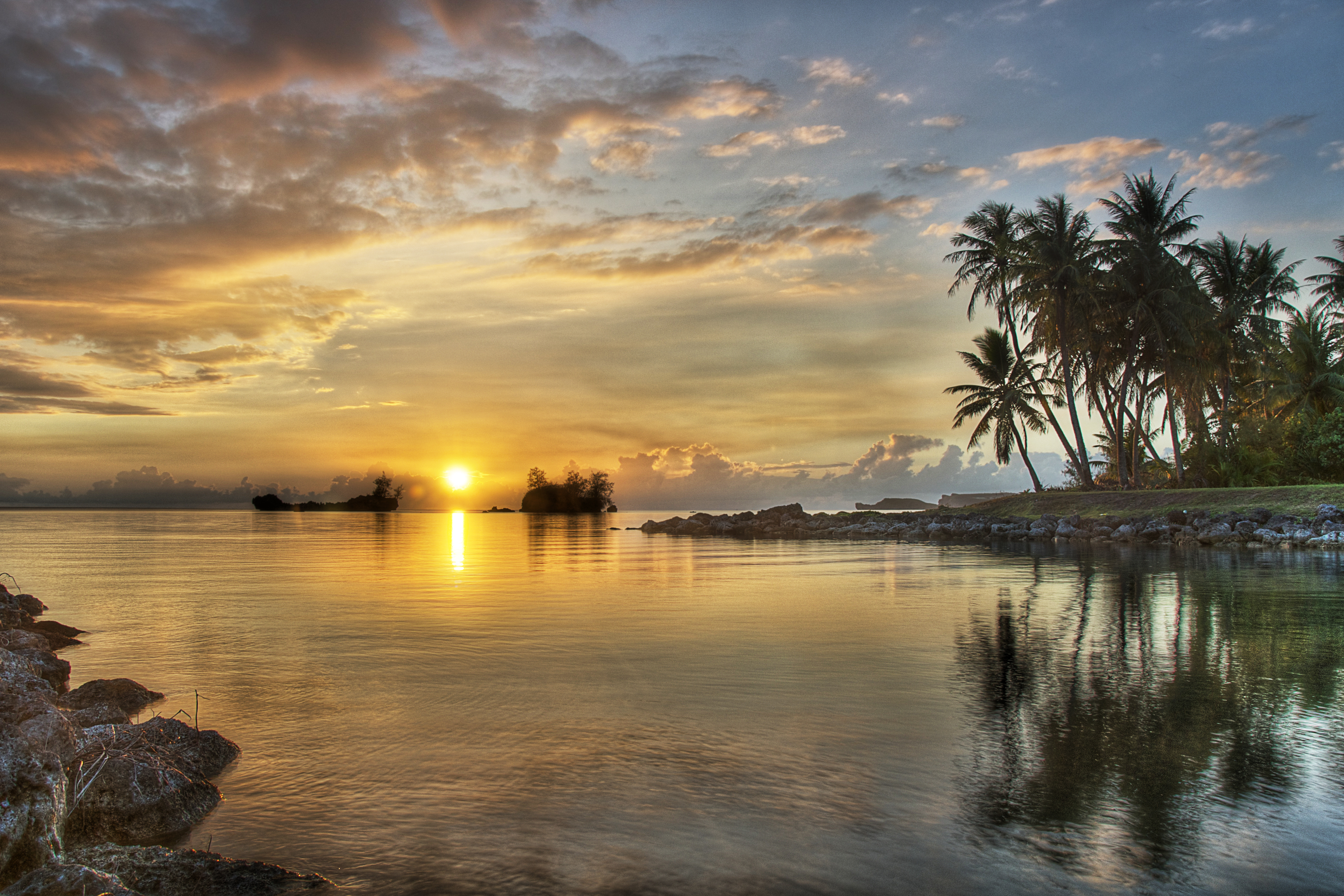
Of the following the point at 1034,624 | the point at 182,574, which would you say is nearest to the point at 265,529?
the point at 182,574

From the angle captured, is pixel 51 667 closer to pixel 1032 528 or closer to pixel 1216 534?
pixel 1216 534

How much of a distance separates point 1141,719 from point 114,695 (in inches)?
340

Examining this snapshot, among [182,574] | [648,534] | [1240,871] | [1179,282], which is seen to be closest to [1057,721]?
[1240,871]

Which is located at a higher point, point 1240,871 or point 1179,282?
point 1179,282

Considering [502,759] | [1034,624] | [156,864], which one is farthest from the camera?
[1034,624]

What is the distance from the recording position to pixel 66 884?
308cm

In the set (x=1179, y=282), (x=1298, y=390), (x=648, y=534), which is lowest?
(x=648, y=534)

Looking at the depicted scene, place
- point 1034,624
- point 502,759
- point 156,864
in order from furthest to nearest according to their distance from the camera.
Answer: point 1034,624 → point 502,759 → point 156,864

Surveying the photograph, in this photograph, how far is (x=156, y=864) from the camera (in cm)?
360

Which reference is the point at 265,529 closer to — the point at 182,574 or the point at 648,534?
the point at 648,534

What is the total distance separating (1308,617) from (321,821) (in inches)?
514

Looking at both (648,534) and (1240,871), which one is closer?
(1240,871)

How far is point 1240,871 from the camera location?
3617 mm

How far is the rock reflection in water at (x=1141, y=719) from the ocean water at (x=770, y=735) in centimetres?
3
